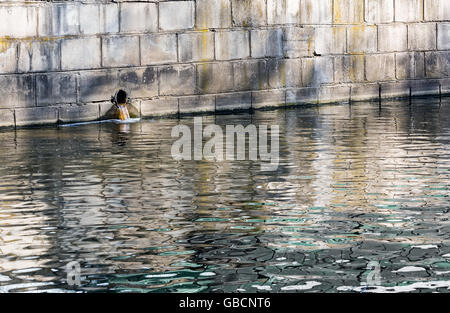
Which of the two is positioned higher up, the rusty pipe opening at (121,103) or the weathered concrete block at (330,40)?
the weathered concrete block at (330,40)

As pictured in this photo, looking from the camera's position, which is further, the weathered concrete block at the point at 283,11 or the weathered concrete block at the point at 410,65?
the weathered concrete block at the point at 410,65

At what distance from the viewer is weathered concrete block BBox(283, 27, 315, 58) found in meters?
20.0

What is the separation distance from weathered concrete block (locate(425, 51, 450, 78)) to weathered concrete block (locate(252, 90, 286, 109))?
142 inches

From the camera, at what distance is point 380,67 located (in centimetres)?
2133

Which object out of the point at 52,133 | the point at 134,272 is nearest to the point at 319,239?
the point at 134,272

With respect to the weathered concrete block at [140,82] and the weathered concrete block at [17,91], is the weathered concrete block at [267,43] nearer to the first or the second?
the weathered concrete block at [140,82]

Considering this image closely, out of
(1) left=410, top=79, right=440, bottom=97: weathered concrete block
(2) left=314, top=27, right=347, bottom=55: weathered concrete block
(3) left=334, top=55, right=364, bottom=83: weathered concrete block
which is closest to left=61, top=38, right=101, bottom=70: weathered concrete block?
(2) left=314, top=27, right=347, bottom=55: weathered concrete block

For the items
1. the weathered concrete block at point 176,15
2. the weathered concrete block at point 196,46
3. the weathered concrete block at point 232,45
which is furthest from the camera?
the weathered concrete block at point 232,45

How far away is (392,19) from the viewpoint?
2144 centimetres

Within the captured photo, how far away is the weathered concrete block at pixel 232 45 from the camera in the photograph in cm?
1906

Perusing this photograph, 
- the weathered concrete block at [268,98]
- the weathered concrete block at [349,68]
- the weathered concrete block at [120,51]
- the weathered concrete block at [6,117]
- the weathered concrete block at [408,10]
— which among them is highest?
the weathered concrete block at [408,10]

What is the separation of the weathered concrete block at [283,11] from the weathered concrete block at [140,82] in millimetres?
2611

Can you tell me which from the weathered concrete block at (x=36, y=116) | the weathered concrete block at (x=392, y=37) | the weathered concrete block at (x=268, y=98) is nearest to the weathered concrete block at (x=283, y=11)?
the weathered concrete block at (x=268, y=98)

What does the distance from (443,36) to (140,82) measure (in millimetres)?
7051
